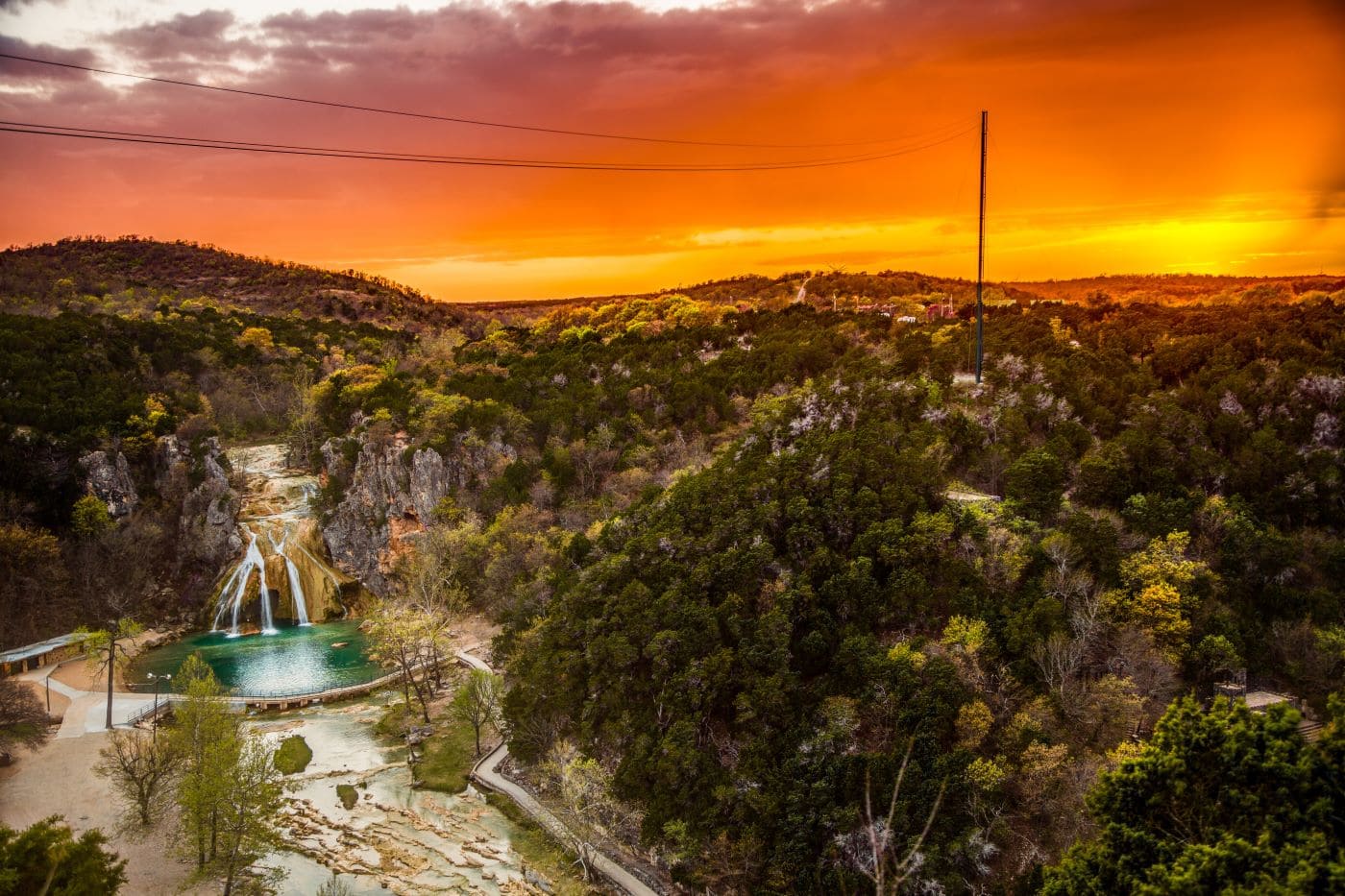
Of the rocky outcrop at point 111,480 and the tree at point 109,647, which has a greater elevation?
the rocky outcrop at point 111,480

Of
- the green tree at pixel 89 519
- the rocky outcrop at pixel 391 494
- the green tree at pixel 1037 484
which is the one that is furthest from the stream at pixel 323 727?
the green tree at pixel 1037 484

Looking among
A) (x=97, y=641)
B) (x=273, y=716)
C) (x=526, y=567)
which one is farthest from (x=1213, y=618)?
(x=97, y=641)

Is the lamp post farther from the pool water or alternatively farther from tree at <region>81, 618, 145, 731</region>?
tree at <region>81, 618, 145, 731</region>

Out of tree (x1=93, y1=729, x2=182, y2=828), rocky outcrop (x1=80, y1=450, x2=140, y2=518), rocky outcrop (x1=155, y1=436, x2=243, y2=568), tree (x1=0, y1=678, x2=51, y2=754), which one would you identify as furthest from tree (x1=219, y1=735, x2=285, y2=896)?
rocky outcrop (x1=80, y1=450, x2=140, y2=518)

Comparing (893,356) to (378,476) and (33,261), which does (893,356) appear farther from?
(33,261)

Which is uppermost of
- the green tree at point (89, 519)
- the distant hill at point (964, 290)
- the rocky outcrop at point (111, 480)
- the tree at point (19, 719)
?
the distant hill at point (964, 290)

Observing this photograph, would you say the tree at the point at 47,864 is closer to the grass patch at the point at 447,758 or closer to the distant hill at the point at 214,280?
the grass patch at the point at 447,758
